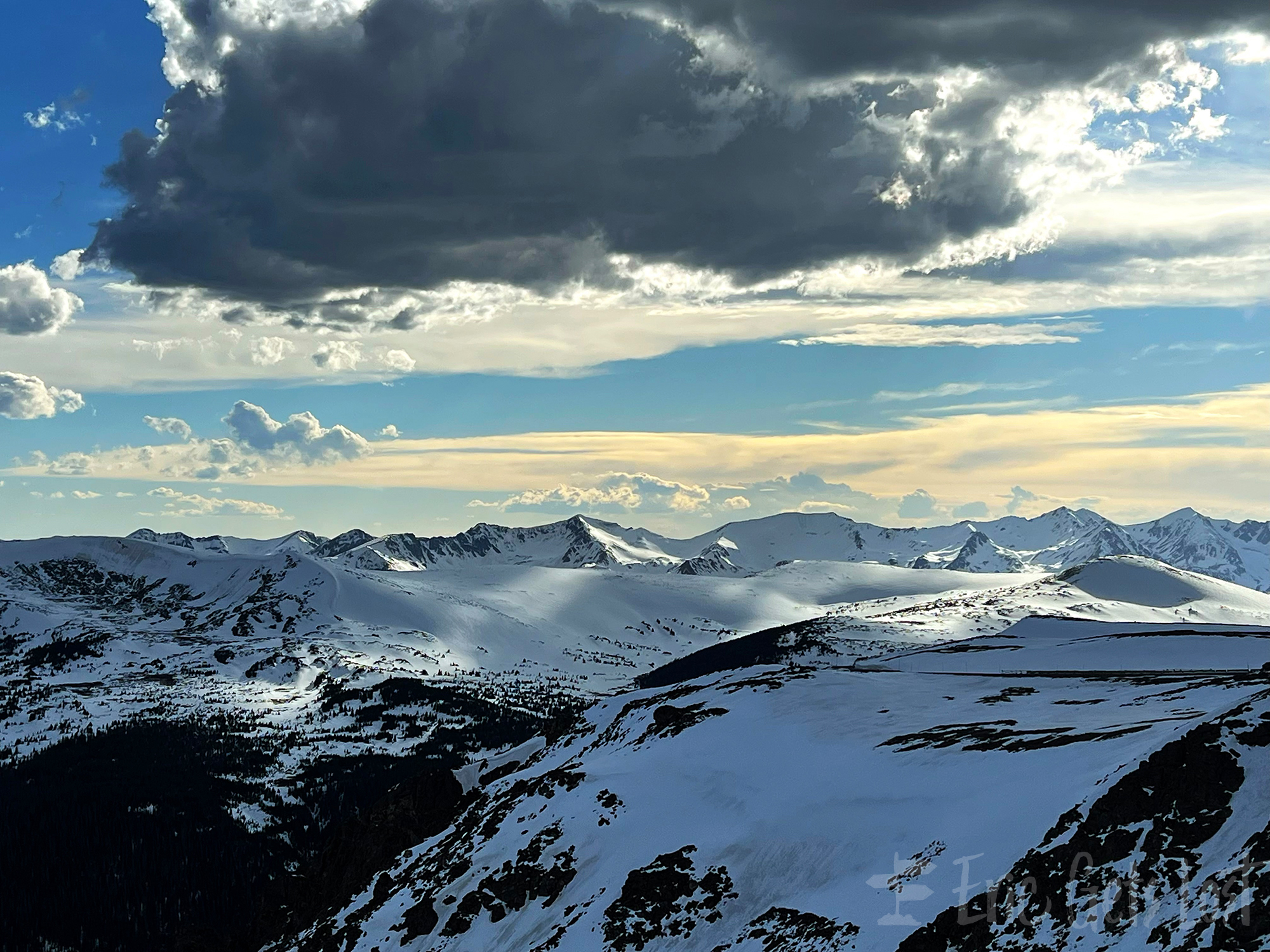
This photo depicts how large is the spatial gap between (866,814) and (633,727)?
56540 millimetres

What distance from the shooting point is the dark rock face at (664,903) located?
67688mm

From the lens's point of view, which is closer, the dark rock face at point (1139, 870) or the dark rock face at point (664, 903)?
the dark rock face at point (1139, 870)

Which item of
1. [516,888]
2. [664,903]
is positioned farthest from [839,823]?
[516,888]

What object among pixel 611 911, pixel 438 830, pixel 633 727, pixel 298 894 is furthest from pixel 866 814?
Result: pixel 298 894

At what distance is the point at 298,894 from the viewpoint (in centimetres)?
13162

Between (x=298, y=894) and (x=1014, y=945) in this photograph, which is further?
(x=298, y=894)

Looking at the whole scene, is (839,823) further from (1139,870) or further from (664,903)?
(1139,870)

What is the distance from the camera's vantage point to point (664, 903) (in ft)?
231

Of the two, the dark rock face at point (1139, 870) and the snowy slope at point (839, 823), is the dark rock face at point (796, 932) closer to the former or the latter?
the snowy slope at point (839, 823)

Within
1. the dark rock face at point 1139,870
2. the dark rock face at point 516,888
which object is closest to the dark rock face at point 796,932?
the dark rock face at point 1139,870

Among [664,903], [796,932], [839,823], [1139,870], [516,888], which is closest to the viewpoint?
[1139,870]

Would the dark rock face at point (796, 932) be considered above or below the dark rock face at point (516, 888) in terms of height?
above

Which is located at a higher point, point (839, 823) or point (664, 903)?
point (839, 823)

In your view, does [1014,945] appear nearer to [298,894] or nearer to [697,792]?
[697,792]
